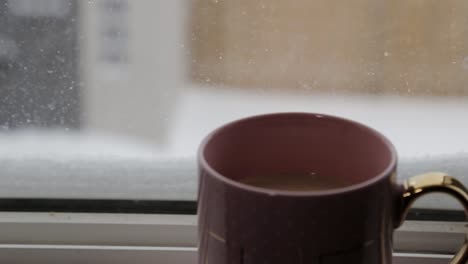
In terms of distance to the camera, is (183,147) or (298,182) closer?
(298,182)

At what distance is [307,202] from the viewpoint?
0.34 meters

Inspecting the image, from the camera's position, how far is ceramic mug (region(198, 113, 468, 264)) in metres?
0.34

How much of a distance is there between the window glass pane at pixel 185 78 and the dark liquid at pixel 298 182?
122 millimetres

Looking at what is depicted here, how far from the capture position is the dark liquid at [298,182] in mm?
420

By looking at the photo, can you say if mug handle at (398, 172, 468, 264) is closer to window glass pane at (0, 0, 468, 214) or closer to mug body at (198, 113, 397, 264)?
mug body at (198, 113, 397, 264)

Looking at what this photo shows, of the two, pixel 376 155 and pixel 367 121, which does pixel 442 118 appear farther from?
pixel 376 155

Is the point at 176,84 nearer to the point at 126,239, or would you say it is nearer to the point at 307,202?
the point at 126,239

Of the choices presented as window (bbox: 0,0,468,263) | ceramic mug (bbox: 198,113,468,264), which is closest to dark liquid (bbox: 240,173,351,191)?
ceramic mug (bbox: 198,113,468,264)

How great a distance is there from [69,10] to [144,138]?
4.3 inches

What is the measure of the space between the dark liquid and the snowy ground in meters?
0.12

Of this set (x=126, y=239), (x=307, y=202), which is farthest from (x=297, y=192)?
(x=126, y=239)

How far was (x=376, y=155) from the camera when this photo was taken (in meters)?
0.40

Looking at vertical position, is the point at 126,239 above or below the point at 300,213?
below

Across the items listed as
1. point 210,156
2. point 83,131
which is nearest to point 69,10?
point 83,131
